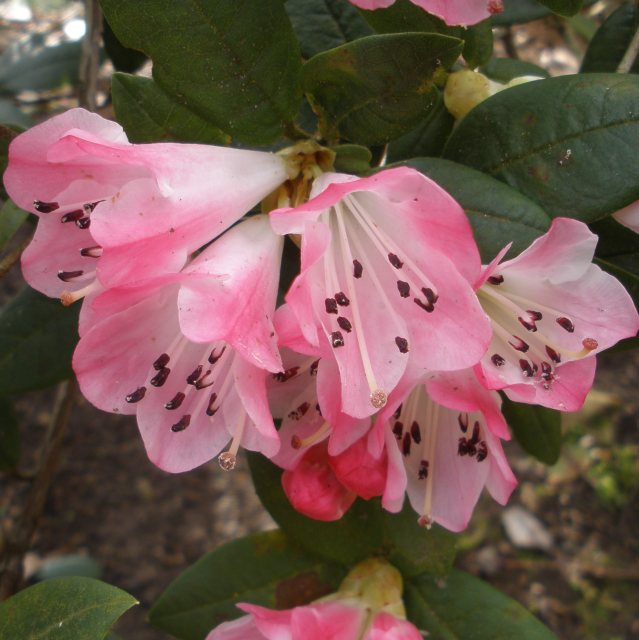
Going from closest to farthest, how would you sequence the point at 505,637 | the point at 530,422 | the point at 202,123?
the point at 202,123 → the point at 505,637 → the point at 530,422

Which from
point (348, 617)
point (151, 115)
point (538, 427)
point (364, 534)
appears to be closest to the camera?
point (151, 115)

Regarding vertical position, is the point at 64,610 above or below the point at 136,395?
below

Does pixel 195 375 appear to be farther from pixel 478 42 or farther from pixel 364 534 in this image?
pixel 478 42

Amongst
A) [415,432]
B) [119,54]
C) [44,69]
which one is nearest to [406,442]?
[415,432]

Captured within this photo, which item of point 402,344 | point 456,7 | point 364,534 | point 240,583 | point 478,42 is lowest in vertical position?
point 240,583

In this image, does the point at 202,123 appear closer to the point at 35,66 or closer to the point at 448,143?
the point at 448,143

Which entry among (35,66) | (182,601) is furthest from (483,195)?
(35,66)

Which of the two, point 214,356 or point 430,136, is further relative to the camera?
point 430,136

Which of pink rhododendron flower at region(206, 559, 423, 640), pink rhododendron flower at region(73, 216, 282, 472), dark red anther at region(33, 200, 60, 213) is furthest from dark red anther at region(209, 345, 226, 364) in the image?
pink rhododendron flower at region(206, 559, 423, 640)
